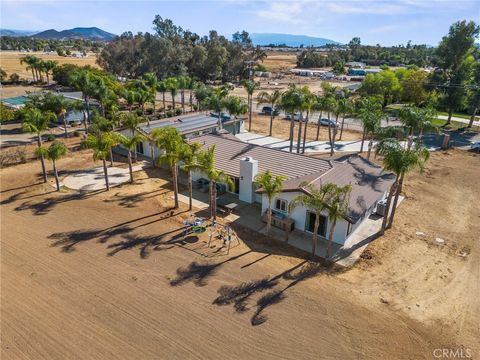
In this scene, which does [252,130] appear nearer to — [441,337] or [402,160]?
[402,160]

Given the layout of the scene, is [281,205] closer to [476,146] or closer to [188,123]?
[188,123]

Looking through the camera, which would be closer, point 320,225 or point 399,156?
point 399,156

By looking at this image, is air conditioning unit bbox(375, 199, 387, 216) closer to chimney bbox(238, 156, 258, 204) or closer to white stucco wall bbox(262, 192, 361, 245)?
white stucco wall bbox(262, 192, 361, 245)

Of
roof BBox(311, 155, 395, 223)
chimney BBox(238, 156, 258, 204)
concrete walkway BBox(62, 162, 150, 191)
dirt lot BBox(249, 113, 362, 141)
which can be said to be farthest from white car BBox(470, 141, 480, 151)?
concrete walkway BBox(62, 162, 150, 191)

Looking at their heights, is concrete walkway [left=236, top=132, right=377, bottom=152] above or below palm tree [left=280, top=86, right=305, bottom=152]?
below

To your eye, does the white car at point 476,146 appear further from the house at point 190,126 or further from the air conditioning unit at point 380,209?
the house at point 190,126

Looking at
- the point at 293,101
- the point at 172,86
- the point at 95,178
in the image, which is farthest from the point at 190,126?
the point at 172,86
